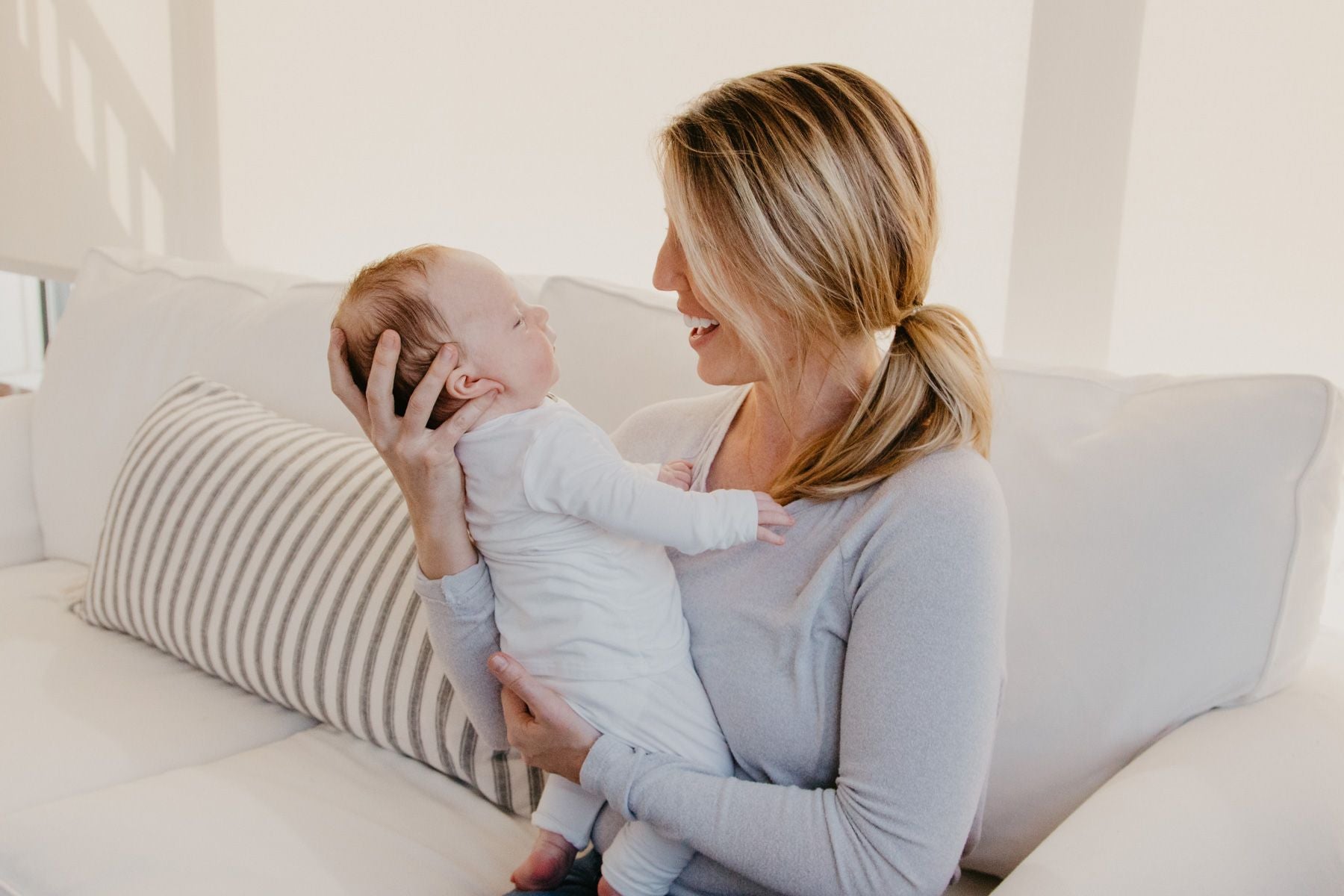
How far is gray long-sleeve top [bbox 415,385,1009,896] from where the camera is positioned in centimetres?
92

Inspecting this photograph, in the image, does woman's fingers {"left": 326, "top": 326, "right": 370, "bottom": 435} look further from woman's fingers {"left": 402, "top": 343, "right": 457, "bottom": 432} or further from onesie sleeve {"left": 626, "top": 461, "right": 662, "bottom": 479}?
onesie sleeve {"left": 626, "top": 461, "right": 662, "bottom": 479}

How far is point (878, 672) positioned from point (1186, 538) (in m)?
0.36

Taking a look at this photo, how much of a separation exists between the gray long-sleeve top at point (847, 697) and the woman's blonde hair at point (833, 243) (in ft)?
0.15

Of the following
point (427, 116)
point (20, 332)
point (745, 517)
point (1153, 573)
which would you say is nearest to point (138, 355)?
point (427, 116)

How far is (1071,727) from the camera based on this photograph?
3.68ft

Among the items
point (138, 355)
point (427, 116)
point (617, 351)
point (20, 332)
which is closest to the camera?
point (617, 351)

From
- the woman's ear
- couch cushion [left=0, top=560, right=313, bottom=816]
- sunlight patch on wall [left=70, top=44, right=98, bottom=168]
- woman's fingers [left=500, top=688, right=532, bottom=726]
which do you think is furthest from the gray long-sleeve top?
sunlight patch on wall [left=70, top=44, right=98, bottom=168]

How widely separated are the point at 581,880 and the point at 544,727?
0.18m

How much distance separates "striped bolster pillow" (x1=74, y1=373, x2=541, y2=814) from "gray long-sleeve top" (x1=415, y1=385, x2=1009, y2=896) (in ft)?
1.05

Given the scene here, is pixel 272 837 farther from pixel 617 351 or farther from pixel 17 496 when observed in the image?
pixel 17 496

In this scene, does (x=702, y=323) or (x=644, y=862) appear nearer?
(x=644, y=862)

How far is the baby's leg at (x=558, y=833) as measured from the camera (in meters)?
1.12

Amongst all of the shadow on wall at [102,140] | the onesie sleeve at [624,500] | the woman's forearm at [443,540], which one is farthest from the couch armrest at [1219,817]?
the shadow on wall at [102,140]

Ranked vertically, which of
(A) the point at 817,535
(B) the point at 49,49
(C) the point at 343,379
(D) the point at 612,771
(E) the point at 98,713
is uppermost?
(B) the point at 49,49
